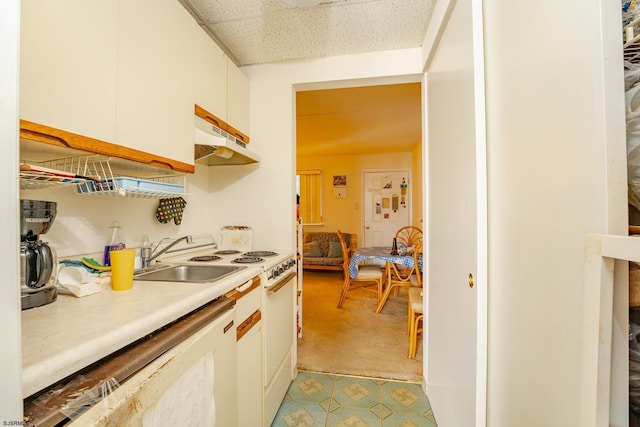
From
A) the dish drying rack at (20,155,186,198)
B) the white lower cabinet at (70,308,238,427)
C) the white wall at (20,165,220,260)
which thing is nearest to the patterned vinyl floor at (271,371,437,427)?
the white lower cabinet at (70,308,238,427)

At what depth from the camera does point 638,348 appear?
51 cm

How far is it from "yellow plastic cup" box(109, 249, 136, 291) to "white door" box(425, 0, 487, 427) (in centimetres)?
133

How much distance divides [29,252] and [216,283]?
562 mm

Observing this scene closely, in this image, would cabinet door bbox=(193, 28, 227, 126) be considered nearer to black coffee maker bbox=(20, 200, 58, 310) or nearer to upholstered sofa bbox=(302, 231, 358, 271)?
black coffee maker bbox=(20, 200, 58, 310)

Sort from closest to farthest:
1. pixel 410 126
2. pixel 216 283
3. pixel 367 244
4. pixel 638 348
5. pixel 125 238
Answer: pixel 638 348
pixel 216 283
pixel 125 238
pixel 410 126
pixel 367 244

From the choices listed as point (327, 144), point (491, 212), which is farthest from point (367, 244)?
point (491, 212)

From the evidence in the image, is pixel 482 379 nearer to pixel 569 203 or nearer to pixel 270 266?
pixel 569 203

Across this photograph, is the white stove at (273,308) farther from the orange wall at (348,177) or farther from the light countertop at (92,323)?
the orange wall at (348,177)

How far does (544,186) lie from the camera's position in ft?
2.31

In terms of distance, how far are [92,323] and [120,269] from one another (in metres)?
0.37

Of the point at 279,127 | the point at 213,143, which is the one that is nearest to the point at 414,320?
the point at 279,127

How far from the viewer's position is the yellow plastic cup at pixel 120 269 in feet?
3.35

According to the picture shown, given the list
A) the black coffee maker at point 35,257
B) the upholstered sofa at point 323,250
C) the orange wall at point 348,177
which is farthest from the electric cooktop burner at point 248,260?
the orange wall at point 348,177

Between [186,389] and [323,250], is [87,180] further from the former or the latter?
[323,250]
